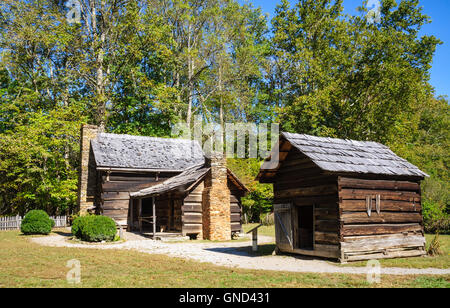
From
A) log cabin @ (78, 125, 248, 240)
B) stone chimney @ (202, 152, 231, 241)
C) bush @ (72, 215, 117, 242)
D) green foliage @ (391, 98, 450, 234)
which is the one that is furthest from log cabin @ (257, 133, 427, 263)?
green foliage @ (391, 98, 450, 234)

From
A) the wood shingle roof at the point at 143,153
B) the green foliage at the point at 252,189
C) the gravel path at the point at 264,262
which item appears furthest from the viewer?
the green foliage at the point at 252,189

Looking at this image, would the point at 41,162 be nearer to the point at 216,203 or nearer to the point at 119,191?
the point at 119,191

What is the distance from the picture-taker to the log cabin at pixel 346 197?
12.1 meters

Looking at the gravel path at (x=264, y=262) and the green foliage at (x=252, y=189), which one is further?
the green foliage at (x=252, y=189)

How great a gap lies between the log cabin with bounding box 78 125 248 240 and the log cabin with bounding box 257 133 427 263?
688cm

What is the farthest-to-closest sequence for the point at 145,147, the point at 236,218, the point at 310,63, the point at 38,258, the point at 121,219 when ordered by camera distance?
1. the point at 310,63
2. the point at 145,147
3. the point at 121,219
4. the point at 236,218
5. the point at 38,258

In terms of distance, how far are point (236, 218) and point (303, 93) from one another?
715 inches

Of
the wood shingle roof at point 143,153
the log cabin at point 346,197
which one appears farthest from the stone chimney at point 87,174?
the log cabin at point 346,197

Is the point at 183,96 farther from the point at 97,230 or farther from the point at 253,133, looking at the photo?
the point at 97,230

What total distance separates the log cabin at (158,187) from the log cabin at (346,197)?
6.88 m

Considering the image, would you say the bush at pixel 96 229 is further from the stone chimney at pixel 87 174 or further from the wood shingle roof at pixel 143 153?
the stone chimney at pixel 87 174

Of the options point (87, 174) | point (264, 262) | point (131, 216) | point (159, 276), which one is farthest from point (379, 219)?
point (87, 174)

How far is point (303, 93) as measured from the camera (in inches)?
1427
